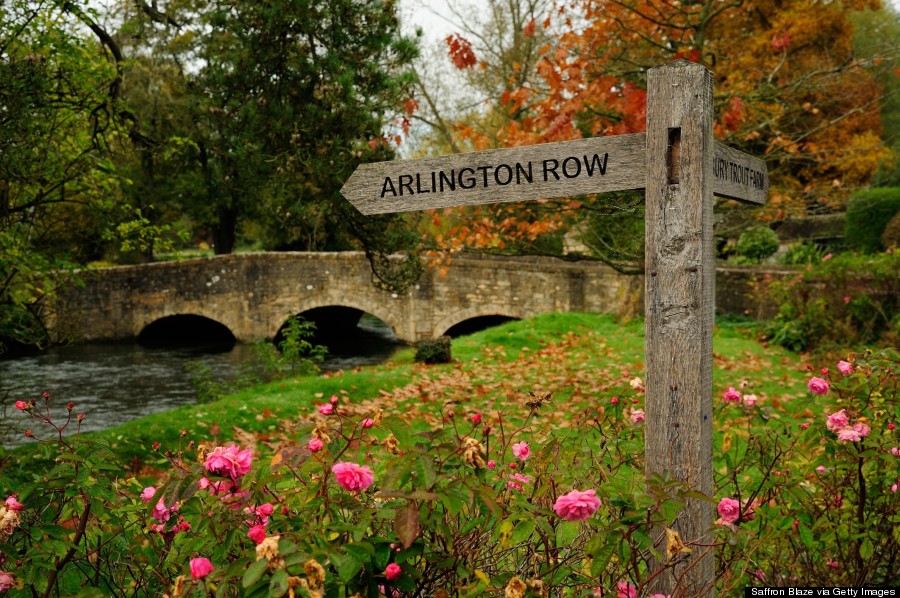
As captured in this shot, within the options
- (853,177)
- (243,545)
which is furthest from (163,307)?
(243,545)

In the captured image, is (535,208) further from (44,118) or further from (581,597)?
(581,597)

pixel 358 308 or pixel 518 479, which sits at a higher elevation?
pixel 358 308

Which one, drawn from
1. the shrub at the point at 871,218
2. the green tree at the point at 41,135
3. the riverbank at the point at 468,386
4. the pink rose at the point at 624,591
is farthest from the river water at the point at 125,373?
the shrub at the point at 871,218

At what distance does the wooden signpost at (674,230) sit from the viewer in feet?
7.07

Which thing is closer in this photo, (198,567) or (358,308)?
(198,567)

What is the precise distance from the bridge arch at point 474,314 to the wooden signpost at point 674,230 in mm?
15156

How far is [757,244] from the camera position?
52.4 feet

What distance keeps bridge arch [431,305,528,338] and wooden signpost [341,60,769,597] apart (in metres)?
15.2

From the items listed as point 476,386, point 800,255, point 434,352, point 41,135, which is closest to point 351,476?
point 41,135

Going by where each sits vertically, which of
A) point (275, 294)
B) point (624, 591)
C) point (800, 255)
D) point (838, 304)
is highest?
point (800, 255)

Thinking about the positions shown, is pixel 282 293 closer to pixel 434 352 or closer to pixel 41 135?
pixel 434 352

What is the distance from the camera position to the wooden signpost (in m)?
2.15

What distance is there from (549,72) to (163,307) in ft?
55.8

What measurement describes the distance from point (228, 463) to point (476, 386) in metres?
7.87
